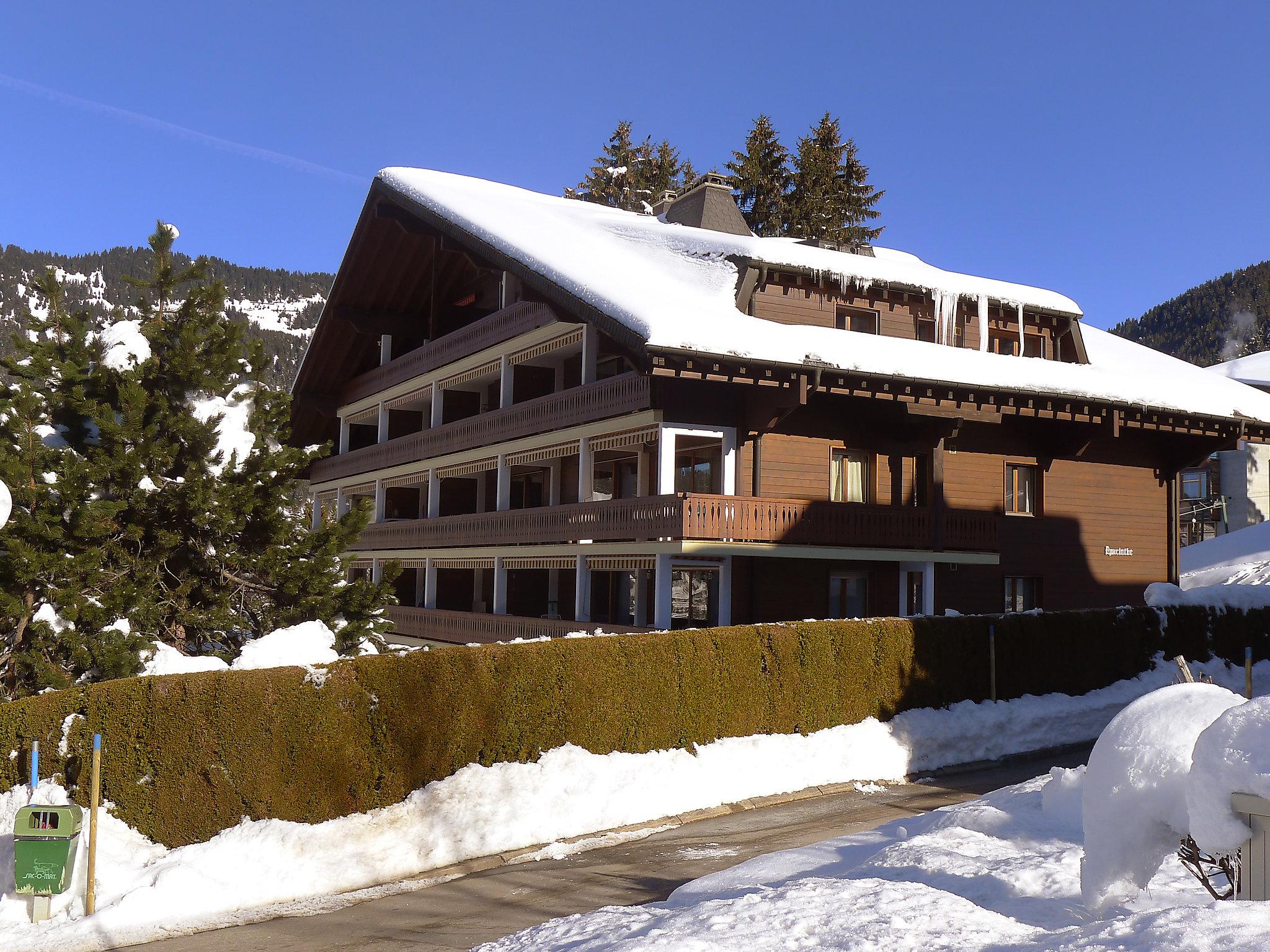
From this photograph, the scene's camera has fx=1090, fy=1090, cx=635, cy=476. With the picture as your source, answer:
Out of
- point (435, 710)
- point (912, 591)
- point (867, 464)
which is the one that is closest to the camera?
point (435, 710)

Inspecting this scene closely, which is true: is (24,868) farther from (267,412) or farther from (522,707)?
(267,412)

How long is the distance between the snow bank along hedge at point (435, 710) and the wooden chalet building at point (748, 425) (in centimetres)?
542

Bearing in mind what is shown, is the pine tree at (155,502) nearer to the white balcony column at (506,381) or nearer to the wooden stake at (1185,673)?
the white balcony column at (506,381)

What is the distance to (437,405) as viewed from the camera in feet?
120

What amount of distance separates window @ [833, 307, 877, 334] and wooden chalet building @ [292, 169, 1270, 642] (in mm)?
66

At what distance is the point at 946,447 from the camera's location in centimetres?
2872

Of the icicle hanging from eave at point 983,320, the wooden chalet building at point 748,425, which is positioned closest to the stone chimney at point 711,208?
the wooden chalet building at point 748,425

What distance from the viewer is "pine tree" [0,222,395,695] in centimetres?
1728

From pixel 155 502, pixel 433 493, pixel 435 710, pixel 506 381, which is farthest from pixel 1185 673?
pixel 433 493

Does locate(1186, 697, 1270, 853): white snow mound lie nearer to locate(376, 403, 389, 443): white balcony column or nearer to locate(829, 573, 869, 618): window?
locate(829, 573, 869, 618): window

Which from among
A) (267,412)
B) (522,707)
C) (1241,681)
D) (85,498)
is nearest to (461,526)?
(267,412)

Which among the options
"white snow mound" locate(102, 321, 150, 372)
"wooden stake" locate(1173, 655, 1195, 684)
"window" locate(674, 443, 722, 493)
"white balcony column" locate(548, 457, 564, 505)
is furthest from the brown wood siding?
"wooden stake" locate(1173, 655, 1195, 684)

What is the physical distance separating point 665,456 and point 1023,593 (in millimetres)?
11991

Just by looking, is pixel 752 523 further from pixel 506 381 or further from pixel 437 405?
pixel 437 405
